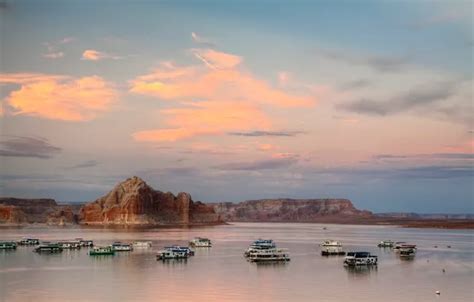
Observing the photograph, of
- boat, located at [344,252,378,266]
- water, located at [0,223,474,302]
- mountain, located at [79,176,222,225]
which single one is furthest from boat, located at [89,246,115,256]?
mountain, located at [79,176,222,225]

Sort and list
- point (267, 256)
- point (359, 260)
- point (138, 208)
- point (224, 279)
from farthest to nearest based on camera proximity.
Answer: point (138, 208) < point (267, 256) < point (359, 260) < point (224, 279)

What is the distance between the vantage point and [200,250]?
126 ft

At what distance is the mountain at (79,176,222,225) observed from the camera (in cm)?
10144

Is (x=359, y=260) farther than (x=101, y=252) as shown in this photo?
No

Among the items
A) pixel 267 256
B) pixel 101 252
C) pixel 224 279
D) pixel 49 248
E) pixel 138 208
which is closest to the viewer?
pixel 224 279

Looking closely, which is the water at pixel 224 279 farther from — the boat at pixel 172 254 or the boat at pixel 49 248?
the boat at pixel 49 248

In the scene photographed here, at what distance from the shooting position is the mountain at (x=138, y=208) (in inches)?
3994

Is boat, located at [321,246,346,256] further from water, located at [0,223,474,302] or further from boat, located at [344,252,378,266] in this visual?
boat, located at [344,252,378,266]

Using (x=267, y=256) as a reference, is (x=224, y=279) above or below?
below

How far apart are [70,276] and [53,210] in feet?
316

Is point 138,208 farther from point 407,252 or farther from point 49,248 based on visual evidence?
point 407,252

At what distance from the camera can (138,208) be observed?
331 ft

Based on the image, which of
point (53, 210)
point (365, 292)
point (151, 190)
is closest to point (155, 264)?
point (365, 292)

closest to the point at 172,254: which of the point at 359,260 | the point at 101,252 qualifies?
the point at 101,252
